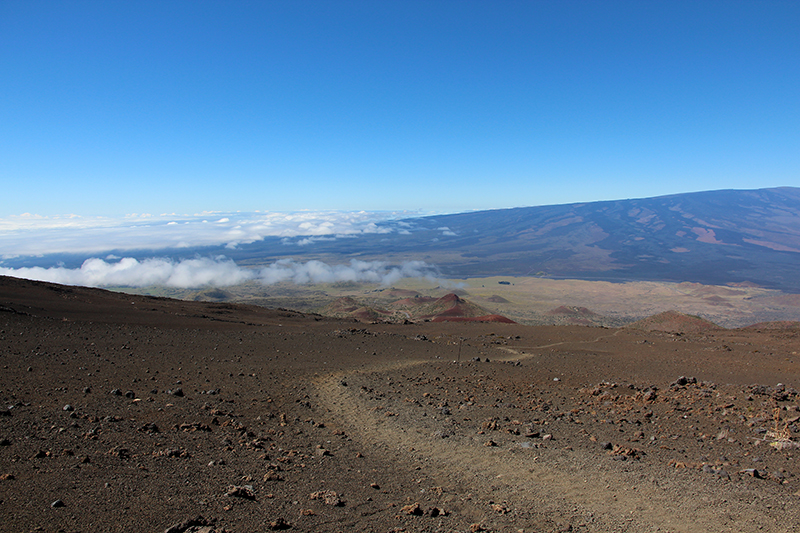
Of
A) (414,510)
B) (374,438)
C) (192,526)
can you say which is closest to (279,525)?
(192,526)

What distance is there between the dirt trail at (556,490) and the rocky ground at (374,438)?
0.03m

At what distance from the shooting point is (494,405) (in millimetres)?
8117

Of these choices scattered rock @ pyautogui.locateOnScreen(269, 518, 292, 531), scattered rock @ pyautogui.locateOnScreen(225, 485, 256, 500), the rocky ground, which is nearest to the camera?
scattered rock @ pyautogui.locateOnScreen(269, 518, 292, 531)

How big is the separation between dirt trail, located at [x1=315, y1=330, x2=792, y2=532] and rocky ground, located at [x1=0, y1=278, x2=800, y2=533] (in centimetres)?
3

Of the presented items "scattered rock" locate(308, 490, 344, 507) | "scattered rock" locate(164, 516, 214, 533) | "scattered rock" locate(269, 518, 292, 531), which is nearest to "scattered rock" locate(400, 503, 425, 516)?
"scattered rock" locate(308, 490, 344, 507)

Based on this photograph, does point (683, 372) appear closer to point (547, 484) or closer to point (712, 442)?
point (712, 442)

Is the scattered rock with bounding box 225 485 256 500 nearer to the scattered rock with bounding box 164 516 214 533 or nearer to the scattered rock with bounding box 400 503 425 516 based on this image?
the scattered rock with bounding box 164 516 214 533

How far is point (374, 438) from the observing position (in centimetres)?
646

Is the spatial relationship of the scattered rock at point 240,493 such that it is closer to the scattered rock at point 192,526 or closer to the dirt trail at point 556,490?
the scattered rock at point 192,526

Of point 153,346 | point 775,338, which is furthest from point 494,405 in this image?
point 775,338

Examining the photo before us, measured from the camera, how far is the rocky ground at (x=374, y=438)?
155 inches

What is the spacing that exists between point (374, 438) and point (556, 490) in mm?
2758

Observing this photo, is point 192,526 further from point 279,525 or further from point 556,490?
point 556,490

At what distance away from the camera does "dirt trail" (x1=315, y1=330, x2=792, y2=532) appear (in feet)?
13.2
